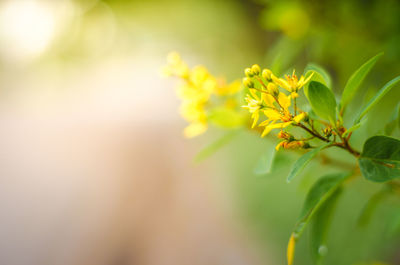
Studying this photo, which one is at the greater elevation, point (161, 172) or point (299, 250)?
point (161, 172)

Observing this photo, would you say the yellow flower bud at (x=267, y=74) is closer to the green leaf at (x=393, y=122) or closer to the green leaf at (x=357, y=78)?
the green leaf at (x=357, y=78)

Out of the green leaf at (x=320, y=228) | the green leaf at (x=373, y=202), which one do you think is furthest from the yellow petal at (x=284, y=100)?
the green leaf at (x=373, y=202)

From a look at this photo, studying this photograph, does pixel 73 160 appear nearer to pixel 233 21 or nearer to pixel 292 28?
pixel 233 21

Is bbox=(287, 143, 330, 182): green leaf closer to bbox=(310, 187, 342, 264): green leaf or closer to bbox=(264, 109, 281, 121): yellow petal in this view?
bbox=(264, 109, 281, 121): yellow petal

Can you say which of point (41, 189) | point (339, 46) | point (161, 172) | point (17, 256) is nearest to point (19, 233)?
point (17, 256)

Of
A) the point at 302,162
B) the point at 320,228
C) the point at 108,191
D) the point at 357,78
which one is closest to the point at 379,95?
the point at 357,78
